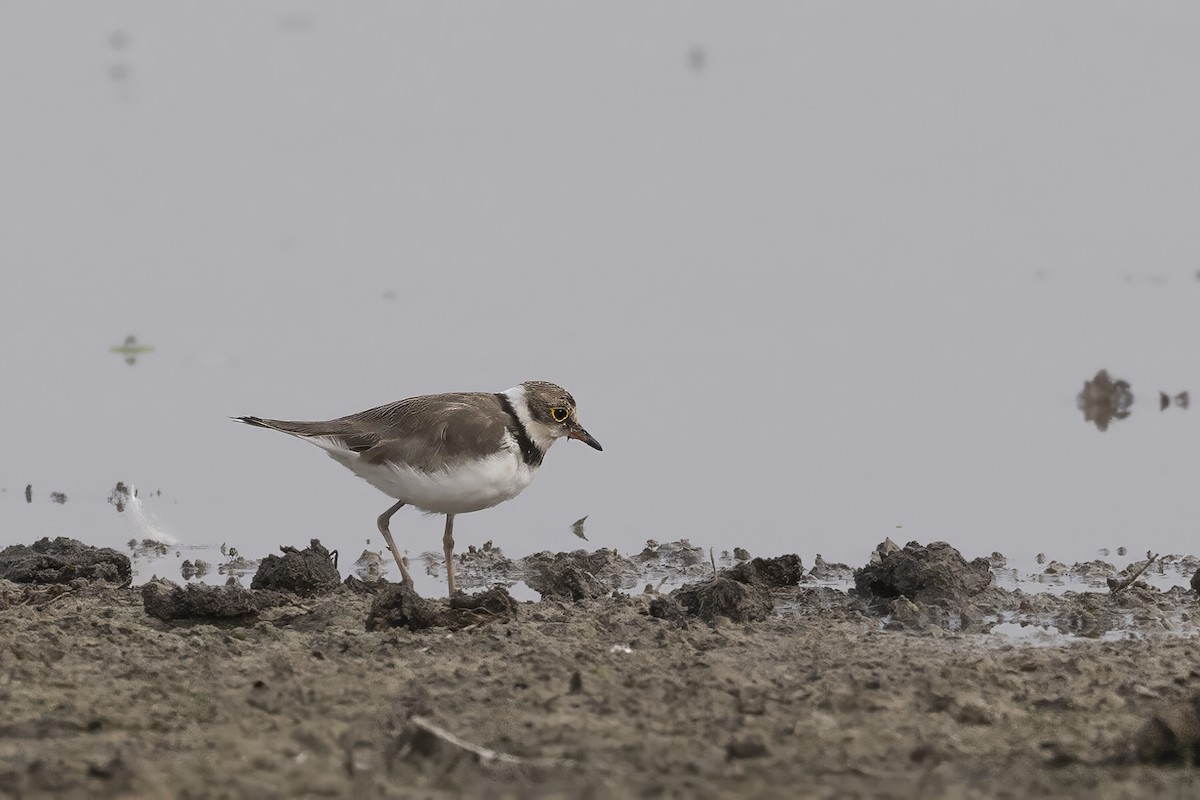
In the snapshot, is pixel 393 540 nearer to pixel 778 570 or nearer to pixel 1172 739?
pixel 778 570

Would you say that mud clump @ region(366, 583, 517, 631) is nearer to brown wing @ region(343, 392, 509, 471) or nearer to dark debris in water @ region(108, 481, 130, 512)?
brown wing @ region(343, 392, 509, 471)

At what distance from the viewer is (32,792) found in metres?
4.75

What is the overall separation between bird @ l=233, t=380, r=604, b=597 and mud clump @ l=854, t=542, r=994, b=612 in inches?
86.9

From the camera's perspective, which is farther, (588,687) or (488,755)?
(588,687)

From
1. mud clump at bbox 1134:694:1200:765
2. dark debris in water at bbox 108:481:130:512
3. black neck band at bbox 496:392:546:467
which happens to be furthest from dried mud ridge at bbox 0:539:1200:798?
dark debris in water at bbox 108:481:130:512

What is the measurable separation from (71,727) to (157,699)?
0.48 meters

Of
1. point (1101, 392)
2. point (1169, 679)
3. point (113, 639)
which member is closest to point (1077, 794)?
point (1169, 679)

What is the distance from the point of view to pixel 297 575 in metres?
9.05

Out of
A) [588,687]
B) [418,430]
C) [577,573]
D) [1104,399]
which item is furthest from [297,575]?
[1104,399]

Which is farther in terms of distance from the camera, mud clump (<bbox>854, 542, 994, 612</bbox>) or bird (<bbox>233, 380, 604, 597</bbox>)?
bird (<bbox>233, 380, 604, 597</bbox>)

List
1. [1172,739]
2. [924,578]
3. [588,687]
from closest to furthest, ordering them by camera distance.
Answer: [1172,739] → [588,687] → [924,578]

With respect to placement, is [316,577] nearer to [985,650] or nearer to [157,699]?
[157,699]

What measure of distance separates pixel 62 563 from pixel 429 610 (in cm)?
286

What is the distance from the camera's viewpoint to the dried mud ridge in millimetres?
5152
